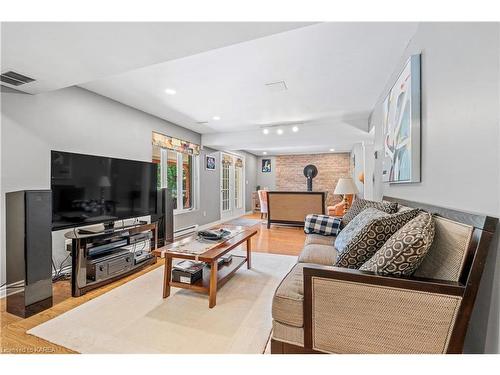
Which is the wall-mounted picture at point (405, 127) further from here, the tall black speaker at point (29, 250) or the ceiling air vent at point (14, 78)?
the ceiling air vent at point (14, 78)

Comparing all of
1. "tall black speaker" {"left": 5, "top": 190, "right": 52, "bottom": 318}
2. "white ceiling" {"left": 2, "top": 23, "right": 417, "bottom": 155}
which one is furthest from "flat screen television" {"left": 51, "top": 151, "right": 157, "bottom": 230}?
"white ceiling" {"left": 2, "top": 23, "right": 417, "bottom": 155}

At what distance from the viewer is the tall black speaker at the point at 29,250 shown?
1874 mm

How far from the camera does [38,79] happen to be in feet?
6.61

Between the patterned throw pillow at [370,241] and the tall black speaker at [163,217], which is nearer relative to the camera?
the patterned throw pillow at [370,241]

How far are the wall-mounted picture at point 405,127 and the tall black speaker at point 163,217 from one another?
2.92m

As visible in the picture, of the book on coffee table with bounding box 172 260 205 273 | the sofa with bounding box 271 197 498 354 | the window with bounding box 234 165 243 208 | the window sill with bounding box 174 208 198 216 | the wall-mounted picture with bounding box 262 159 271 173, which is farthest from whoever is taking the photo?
the wall-mounted picture with bounding box 262 159 271 173

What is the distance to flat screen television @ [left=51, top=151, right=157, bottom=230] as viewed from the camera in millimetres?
Answer: 2285

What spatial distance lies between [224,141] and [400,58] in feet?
12.3


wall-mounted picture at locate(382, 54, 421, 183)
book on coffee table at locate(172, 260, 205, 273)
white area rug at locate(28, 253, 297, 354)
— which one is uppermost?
wall-mounted picture at locate(382, 54, 421, 183)

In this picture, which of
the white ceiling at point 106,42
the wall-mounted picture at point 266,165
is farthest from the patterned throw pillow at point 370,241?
the wall-mounted picture at point 266,165

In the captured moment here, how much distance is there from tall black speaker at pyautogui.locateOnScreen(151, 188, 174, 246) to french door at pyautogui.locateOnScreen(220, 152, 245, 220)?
9.46 feet

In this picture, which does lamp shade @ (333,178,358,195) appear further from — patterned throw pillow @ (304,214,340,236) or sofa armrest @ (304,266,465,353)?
sofa armrest @ (304,266,465,353)
